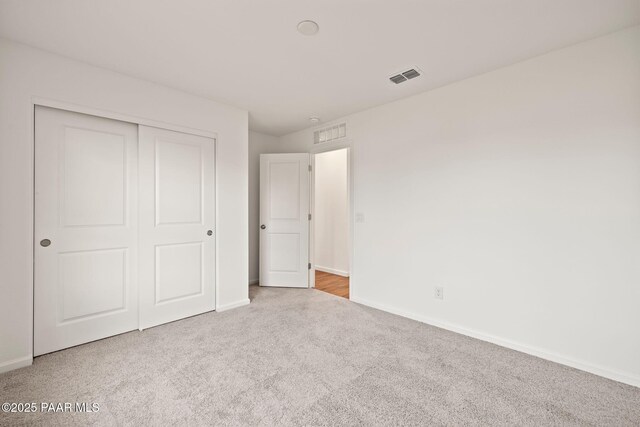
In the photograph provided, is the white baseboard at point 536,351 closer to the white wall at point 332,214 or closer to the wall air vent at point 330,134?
the white wall at point 332,214

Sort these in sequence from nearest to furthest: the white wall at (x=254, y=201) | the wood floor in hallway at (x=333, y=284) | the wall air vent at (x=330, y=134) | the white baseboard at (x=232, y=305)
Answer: the white baseboard at (x=232, y=305), the wall air vent at (x=330, y=134), the wood floor in hallway at (x=333, y=284), the white wall at (x=254, y=201)

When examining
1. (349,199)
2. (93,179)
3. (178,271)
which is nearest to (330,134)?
(349,199)

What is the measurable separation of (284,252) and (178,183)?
1.88 m

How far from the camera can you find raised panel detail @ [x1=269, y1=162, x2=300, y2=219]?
4.21 meters

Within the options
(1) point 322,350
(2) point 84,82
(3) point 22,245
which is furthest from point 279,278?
(2) point 84,82

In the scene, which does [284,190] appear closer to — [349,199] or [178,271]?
[349,199]

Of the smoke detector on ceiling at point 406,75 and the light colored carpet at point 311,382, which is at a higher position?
the smoke detector on ceiling at point 406,75

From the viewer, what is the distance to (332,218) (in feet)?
17.4

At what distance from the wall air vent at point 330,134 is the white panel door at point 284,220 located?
0.34 m

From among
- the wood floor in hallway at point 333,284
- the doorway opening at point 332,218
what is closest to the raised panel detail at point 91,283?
the wood floor in hallway at point 333,284

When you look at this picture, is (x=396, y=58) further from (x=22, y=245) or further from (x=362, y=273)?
(x=22, y=245)

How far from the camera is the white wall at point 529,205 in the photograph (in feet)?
6.43

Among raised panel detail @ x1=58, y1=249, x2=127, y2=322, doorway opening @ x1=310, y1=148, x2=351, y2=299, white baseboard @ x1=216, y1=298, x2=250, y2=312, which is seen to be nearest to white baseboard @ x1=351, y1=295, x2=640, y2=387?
white baseboard @ x1=216, y1=298, x2=250, y2=312

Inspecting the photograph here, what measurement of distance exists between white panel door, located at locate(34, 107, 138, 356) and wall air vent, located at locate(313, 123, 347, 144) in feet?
7.66
